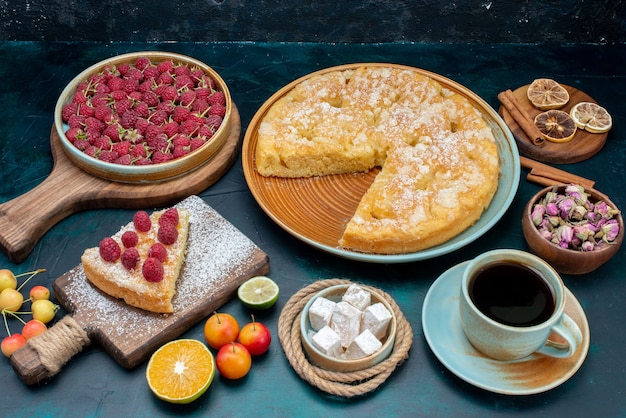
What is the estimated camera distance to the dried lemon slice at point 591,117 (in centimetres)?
366

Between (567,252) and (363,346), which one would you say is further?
(567,252)

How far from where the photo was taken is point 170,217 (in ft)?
10.2

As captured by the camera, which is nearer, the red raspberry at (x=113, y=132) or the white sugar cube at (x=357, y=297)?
the white sugar cube at (x=357, y=297)

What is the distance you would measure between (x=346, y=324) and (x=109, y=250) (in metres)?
1.06

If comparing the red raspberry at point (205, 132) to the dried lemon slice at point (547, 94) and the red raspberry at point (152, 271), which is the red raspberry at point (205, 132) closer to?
the red raspberry at point (152, 271)

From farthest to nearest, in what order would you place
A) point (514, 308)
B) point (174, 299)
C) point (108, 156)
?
A: point (108, 156), point (174, 299), point (514, 308)

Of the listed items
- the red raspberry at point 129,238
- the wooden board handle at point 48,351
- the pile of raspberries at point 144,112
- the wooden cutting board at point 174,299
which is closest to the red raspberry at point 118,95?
the pile of raspberries at point 144,112

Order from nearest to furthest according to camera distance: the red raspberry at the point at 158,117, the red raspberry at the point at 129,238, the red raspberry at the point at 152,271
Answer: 1. the red raspberry at the point at 152,271
2. the red raspberry at the point at 129,238
3. the red raspberry at the point at 158,117

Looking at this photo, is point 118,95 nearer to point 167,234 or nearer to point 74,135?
point 74,135

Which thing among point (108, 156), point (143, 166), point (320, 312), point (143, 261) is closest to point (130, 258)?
point (143, 261)

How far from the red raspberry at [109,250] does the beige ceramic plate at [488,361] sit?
4.37ft

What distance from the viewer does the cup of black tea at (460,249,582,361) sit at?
2518 millimetres

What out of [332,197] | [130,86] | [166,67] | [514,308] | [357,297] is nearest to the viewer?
[514,308]

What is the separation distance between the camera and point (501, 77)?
13.5 feet
